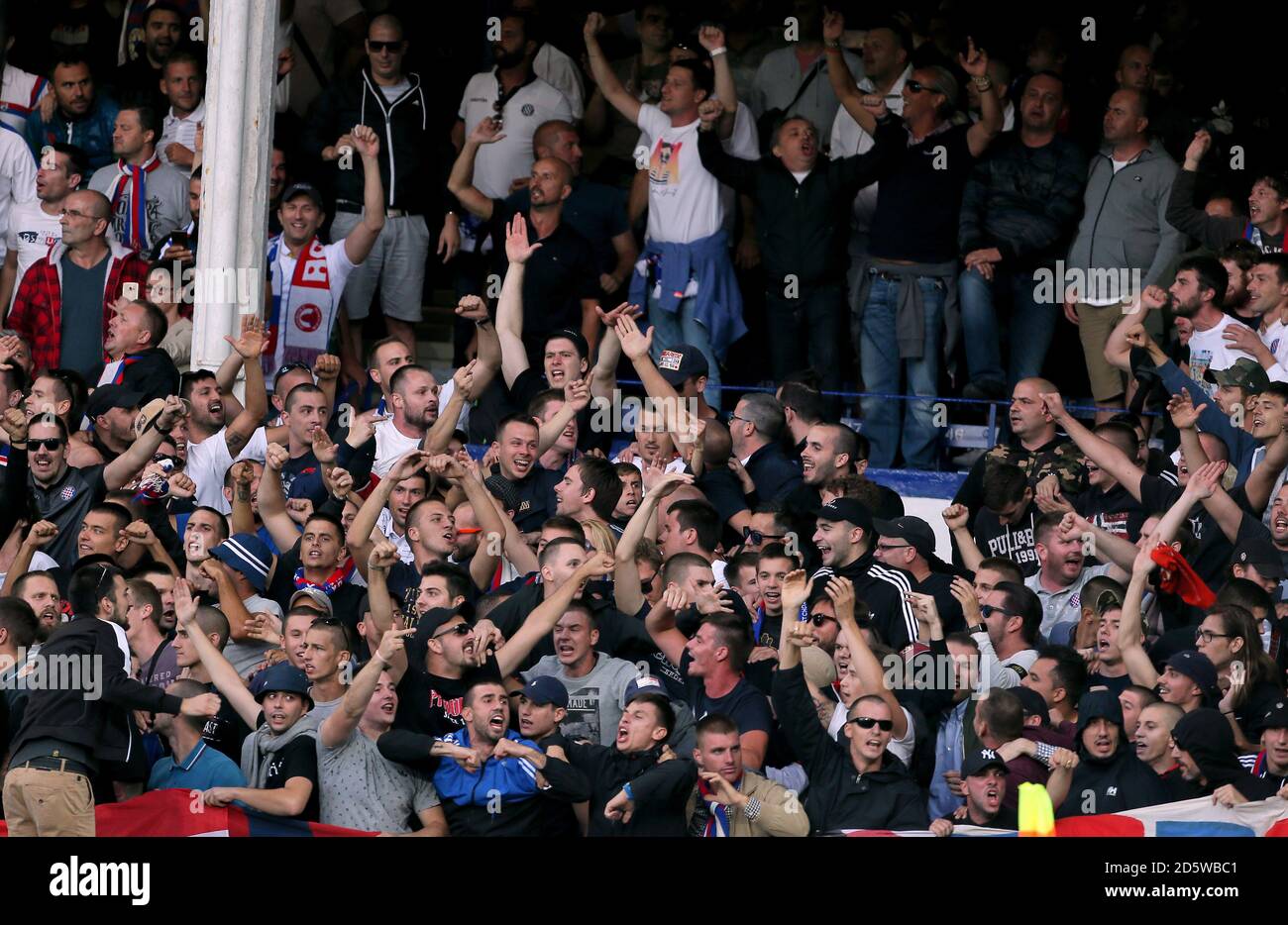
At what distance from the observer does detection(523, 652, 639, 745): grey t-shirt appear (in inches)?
398

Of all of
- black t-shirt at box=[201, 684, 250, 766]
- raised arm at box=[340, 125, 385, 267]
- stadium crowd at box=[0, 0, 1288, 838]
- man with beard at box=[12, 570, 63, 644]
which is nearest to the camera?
stadium crowd at box=[0, 0, 1288, 838]

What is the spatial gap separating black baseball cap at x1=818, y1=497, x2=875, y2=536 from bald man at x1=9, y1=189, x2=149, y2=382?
521cm

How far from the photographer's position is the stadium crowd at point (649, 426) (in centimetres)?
968

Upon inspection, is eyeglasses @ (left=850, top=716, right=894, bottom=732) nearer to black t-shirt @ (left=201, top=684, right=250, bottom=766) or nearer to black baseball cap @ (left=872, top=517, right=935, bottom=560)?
black baseball cap @ (left=872, top=517, right=935, bottom=560)

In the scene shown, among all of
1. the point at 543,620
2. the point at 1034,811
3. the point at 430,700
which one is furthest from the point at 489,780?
the point at 1034,811

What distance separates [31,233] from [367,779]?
6361 mm

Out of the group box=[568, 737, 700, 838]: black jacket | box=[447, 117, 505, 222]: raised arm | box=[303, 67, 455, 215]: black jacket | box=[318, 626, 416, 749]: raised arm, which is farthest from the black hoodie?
box=[303, 67, 455, 215]: black jacket

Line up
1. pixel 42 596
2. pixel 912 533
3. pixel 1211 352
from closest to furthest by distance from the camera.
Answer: pixel 42 596 < pixel 912 533 < pixel 1211 352

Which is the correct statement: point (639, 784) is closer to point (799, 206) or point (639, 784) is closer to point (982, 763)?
point (982, 763)

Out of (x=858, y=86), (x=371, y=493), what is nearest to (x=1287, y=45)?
(x=858, y=86)

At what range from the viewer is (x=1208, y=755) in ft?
31.2

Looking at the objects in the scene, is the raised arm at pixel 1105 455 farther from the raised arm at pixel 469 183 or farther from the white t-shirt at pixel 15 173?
the white t-shirt at pixel 15 173

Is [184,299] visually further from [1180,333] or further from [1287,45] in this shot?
[1287,45]
